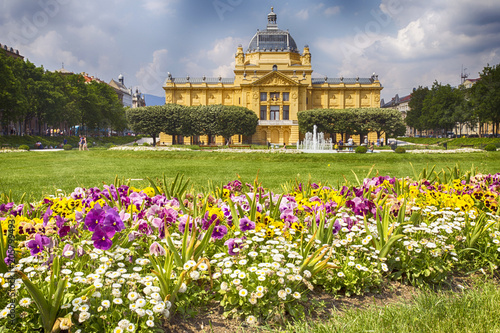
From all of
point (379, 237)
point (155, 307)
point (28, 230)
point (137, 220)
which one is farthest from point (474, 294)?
point (28, 230)

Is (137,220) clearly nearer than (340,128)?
Yes

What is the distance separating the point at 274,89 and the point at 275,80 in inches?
62.8

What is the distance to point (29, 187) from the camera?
10.2 m

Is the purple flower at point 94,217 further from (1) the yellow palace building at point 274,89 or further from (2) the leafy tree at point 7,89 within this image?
(1) the yellow palace building at point 274,89

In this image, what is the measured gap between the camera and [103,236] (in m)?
3.04

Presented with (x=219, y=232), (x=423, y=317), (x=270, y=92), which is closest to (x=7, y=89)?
(x=270, y=92)

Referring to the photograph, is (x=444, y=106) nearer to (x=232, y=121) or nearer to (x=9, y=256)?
(x=232, y=121)

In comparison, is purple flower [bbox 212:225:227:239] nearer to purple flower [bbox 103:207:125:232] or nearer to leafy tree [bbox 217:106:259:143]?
purple flower [bbox 103:207:125:232]

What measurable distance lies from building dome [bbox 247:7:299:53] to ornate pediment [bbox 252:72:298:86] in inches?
369

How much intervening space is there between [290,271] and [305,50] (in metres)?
74.8

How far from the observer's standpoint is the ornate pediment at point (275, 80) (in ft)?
216

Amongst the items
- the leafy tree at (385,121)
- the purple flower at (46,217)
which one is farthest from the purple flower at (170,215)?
the leafy tree at (385,121)

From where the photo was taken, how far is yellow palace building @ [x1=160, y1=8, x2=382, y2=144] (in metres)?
66.6

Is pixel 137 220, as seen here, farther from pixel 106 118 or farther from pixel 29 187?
pixel 106 118
